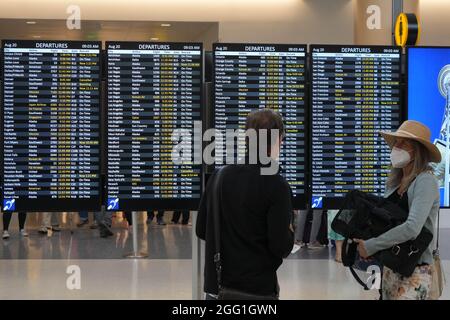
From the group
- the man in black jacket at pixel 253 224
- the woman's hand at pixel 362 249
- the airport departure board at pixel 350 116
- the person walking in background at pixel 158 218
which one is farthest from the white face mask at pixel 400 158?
the person walking in background at pixel 158 218

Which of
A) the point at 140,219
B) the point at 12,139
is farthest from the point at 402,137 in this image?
the point at 140,219

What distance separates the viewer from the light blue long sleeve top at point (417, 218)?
3.26 meters

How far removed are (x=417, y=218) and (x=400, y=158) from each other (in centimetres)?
36

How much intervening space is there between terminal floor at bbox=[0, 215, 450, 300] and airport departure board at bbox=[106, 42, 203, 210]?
5.45 ft

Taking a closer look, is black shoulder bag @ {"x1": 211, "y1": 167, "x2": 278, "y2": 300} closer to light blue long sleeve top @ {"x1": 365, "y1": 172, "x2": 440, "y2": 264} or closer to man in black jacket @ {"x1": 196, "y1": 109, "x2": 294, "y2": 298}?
man in black jacket @ {"x1": 196, "y1": 109, "x2": 294, "y2": 298}

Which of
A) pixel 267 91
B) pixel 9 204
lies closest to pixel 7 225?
pixel 9 204

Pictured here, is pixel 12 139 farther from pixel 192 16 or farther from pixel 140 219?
pixel 140 219

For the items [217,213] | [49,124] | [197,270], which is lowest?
[197,270]

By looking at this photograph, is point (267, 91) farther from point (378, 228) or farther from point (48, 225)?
point (48, 225)

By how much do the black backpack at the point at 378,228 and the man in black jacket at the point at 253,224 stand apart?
60 cm

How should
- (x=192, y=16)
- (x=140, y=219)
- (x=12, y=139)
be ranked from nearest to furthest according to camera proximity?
(x=12, y=139) < (x=192, y=16) < (x=140, y=219)

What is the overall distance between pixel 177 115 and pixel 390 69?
1.63 m

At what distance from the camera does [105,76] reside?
4.78m

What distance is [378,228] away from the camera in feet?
11.1
